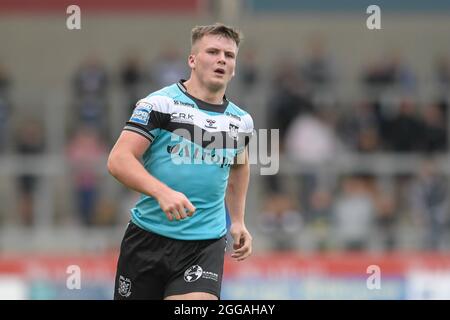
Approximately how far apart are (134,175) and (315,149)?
382 inches

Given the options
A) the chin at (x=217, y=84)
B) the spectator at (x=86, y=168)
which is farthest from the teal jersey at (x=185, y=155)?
the spectator at (x=86, y=168)

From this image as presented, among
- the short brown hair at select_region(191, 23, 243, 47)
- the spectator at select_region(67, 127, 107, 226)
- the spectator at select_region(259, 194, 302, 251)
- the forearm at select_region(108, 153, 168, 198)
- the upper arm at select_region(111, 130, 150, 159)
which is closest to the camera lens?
the forearm at select_region(108, 153, 168, 198)

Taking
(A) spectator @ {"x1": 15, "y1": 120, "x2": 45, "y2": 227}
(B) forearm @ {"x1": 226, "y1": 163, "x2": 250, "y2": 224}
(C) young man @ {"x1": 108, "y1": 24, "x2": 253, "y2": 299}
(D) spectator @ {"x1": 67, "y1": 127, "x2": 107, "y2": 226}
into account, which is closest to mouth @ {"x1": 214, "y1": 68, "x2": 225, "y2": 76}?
(C) young man @ {"x1": 108, "y1": 24, "x2": 253, "y2": 299}

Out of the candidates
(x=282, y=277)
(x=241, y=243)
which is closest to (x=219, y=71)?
(x=241, y=243)

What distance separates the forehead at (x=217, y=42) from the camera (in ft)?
24.1

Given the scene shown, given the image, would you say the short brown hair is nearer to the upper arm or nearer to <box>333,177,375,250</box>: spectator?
the upper arm

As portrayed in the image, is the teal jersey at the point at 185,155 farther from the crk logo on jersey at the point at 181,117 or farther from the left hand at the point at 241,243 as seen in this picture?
the left hand at the point at 241,243

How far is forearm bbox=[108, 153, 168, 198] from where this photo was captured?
22.3ft

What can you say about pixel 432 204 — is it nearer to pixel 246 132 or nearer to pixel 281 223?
pixel 281 223

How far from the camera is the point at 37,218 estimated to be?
16.2 meters

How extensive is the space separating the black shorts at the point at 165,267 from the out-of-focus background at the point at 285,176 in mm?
6761

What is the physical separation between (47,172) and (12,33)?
4401mm

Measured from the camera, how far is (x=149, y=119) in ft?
23.6

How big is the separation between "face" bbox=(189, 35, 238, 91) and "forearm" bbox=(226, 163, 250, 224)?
0.68m
